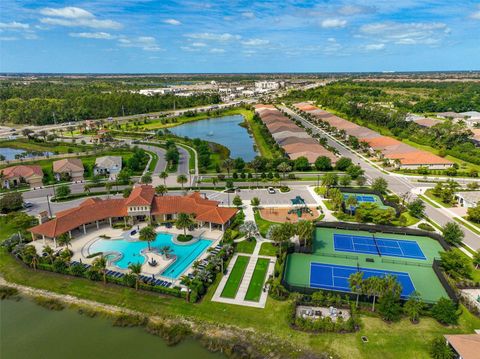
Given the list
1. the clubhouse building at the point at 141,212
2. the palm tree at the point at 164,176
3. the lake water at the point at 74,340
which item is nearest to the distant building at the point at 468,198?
the clubhouse building at the point at 141,212

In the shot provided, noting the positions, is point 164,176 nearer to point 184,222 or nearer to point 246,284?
point 184,222

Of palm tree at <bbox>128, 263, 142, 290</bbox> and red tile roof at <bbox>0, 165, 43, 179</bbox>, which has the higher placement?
red tile roof at <bbox>0, 165, 43, 179</bbox>

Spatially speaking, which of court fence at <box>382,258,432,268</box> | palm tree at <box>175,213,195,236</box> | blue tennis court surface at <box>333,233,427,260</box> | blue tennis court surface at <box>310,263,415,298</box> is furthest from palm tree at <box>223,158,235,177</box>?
court fence at <box>382,258,432,268</box>

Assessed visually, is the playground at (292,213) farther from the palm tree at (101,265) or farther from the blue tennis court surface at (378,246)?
the palm tree at (101,265)

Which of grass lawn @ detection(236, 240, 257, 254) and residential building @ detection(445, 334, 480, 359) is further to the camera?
grass lawn @ detection(236, 240, 257, 254)

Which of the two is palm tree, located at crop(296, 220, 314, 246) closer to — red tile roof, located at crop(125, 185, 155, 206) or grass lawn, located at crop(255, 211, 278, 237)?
grass lawn, located at crop(255, 211, 278, 237)

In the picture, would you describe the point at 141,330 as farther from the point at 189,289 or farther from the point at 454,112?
→ the point at 454,112

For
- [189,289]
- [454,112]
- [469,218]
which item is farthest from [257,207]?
[454,112]
